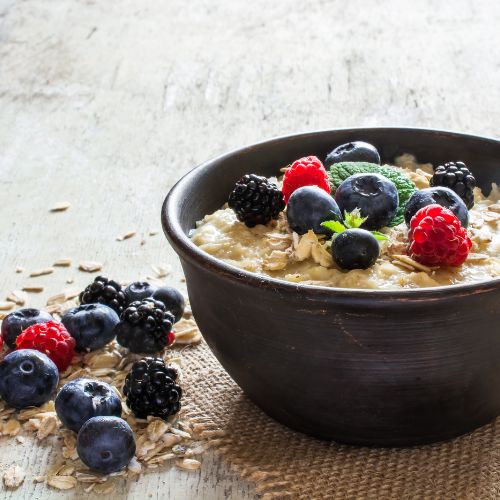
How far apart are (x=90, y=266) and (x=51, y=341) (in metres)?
0.64

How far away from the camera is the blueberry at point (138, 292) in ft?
8.48

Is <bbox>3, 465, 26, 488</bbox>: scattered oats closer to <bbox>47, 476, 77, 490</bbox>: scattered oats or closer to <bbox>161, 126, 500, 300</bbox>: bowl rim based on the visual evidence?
<bbox>47, 476, 77, 490</bbox>: scattered oats

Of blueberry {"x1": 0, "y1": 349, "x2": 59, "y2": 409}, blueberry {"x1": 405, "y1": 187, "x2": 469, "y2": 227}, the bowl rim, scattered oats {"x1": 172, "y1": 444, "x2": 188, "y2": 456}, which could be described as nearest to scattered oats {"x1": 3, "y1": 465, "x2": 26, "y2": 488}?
blueberry {"x1": 0, "y1": 349, "x2": 59, "y2": 409}

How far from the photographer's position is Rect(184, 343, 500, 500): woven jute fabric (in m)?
1.85

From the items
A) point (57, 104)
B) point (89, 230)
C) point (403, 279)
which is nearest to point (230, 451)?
point (403, 279)

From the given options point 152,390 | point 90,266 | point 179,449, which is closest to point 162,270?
point 90,266

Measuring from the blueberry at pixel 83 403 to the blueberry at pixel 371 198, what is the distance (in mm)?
707

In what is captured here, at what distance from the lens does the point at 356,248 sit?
1822mm

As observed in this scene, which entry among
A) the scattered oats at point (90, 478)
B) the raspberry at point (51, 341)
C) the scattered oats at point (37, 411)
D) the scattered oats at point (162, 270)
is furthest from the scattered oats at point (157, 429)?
the scattered oats at point (162, 270)

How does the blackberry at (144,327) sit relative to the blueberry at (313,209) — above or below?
below

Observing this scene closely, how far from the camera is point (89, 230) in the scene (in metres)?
3.25

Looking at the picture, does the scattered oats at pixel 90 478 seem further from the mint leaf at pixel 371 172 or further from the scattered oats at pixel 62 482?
the mint leaf at pixel 371 172

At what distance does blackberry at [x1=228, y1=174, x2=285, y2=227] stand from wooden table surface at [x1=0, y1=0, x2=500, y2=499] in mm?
771

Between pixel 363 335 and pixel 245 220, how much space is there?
534 mm
